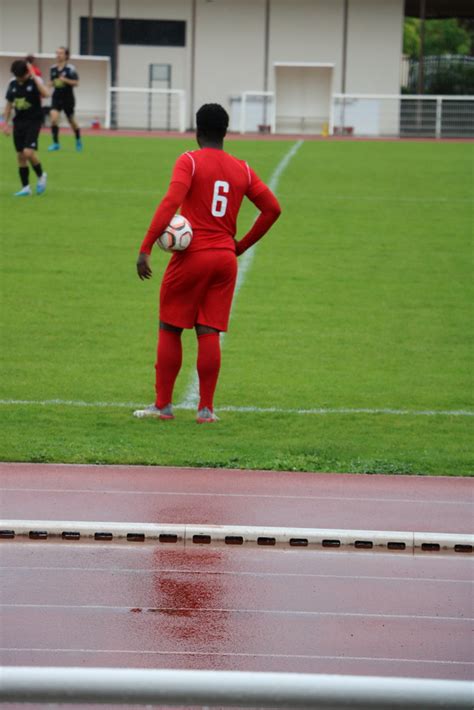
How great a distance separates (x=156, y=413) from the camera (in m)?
8.51

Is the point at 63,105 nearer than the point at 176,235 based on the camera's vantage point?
No

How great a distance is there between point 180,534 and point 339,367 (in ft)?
16.0

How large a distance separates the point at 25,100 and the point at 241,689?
17050 mm

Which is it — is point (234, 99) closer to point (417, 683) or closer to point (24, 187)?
point (24, 187)

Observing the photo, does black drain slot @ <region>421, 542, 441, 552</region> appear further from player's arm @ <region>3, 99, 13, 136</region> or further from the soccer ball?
player's arm @ <region>3, 99, 13, 136</region>

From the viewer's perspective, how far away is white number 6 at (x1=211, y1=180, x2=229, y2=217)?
8.00 m

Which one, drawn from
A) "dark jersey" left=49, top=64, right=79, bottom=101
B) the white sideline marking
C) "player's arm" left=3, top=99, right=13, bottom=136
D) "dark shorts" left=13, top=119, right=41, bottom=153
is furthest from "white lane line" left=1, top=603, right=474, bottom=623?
"dark jersey" left=49, top=64, right=79, bottom=101

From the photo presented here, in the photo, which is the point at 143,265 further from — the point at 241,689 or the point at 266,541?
the point at 241,689

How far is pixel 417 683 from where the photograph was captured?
6.42 feet

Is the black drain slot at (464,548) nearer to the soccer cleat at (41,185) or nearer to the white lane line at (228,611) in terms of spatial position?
the white lane line at (228,611)

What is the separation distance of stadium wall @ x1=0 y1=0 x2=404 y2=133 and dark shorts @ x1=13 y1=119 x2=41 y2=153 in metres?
23.5

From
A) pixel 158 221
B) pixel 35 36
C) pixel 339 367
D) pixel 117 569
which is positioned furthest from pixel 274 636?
pixel 35 36

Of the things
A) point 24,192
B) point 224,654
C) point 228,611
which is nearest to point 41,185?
point 24,192

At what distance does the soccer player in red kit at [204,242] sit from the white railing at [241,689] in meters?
6.01
